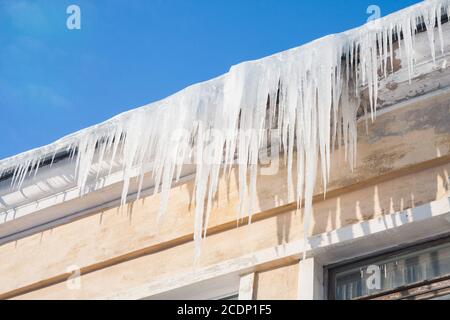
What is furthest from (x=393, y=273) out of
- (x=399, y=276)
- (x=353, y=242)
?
(x=353, y=242)

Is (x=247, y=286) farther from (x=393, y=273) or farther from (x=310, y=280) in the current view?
(x=393, y=273)

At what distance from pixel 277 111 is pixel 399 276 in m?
1.22

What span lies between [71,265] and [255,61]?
63.2 inches

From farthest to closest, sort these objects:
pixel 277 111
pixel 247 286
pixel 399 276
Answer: pixel 277 111
pixel 247 286
pixel 399 276

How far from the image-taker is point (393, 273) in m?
5.15

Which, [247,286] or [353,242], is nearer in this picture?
[353,242]

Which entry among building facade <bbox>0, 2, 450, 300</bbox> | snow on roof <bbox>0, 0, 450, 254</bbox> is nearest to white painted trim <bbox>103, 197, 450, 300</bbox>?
building facade <bbox>0, 2, 450, 300</bbox>

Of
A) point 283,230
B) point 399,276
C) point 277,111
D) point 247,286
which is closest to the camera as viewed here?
point 399,276

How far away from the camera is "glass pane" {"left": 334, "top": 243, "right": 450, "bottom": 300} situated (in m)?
5.06

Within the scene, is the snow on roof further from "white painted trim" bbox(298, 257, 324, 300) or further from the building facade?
"white painted trim" bbox(298, 257, 324, 300)

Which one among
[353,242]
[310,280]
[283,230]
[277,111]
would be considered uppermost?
[277,111]

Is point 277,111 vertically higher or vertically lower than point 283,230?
higher
